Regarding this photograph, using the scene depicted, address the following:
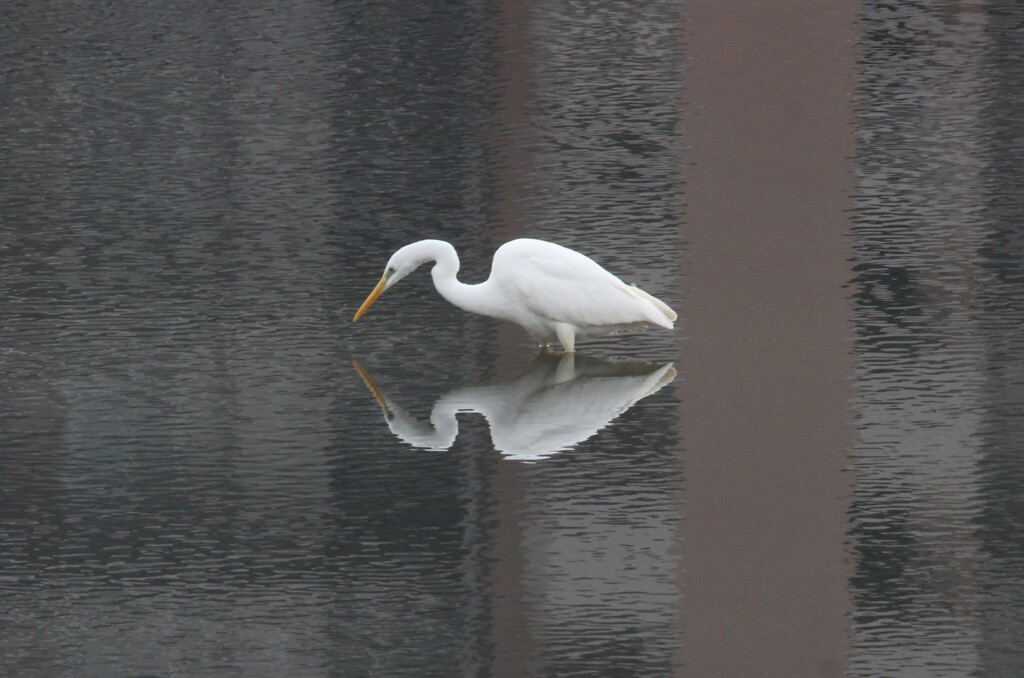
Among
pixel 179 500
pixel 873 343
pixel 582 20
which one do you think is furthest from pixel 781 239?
pixel 582 20

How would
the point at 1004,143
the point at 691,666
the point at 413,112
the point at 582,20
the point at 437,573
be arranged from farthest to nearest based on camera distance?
the point at 582,20 < the point at 413,112 < the point at 1004,143 < the point at 437,573 < the point at 691,666

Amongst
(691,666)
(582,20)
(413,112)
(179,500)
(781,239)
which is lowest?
(691,666)

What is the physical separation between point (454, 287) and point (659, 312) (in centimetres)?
96

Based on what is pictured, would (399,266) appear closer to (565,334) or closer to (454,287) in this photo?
(454,287)

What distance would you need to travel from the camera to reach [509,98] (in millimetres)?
14375

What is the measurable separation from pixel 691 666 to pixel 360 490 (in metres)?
1.84

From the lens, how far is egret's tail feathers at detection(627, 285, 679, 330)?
8555mm

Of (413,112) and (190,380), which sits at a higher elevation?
(413,112)

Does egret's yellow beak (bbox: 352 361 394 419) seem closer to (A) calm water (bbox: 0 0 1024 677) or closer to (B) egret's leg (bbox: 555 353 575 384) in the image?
(A) calm water (bbox: 0 0 1024 677)

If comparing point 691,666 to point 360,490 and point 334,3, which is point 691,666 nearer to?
point 360,490

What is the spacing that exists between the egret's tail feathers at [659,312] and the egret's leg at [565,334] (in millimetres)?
329

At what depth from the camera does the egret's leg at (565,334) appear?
855 cm

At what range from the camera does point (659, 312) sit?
859cm

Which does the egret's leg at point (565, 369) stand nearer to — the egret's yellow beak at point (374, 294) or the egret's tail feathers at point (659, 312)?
the egret's tail feathers at point (659, 312)
